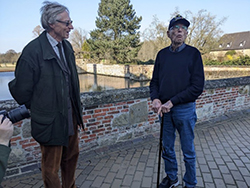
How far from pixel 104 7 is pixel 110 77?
1195 cm

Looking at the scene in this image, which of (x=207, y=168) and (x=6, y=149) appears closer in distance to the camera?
(x=6, y=149)

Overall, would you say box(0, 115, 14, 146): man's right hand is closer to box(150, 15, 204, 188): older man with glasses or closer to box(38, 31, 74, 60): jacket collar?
box(38, 31, 74, 60): jacket collar

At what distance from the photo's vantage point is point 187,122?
6.96 feet

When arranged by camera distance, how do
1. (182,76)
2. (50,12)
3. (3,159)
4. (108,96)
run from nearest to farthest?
(3,159) → (50,12) → (182,76) → (108,96)

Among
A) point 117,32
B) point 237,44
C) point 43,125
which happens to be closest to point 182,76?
point 43,125

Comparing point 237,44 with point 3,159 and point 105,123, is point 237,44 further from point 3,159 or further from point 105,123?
point 3,159

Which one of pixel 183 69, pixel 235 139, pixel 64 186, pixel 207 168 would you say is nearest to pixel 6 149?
pixel 64 186

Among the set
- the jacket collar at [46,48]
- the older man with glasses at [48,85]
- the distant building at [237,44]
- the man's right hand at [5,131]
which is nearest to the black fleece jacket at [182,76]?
the older man with glasses at [48,85]

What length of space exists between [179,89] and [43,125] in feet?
4.88

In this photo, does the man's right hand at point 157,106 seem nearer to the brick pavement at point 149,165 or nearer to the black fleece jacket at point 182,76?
the black fleece jacket at point 182,76

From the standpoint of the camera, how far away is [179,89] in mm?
2070

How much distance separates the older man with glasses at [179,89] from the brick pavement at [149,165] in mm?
483

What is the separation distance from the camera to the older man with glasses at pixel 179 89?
6.63 feet

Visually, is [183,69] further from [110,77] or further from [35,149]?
[110,77]
